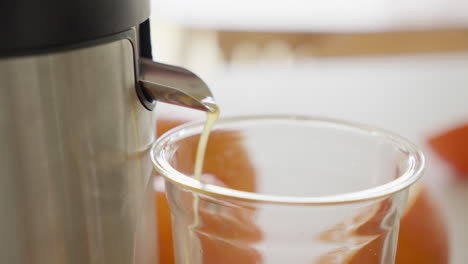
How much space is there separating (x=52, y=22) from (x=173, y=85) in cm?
11

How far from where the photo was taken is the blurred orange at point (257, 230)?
368mm

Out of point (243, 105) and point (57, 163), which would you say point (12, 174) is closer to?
point (57, 163)

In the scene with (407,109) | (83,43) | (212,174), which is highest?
(83,43)

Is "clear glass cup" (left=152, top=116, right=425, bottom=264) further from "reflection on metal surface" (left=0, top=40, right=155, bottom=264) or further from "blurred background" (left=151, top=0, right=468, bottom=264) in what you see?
"blurred background" (left=151, top=0, right=468, bottom=264)

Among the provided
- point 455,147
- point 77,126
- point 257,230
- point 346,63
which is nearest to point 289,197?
point 257,230

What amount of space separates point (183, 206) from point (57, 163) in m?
0.09

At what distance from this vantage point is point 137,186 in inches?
16.2

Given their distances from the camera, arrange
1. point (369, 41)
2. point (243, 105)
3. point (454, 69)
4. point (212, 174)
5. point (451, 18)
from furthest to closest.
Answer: point (451, 18) → point (369, 41) → point (454, 69) → point (243, 105) → point (212, 174)

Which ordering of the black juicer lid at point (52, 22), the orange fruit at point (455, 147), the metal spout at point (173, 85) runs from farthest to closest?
1. the orange fruit at point (455, 147)
2. the metal spout at point (173, 85)
3. the black juicer lid at point (52, 22)

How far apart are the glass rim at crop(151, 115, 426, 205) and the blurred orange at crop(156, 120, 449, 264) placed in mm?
17

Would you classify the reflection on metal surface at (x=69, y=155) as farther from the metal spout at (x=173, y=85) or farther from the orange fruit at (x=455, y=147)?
the orange fruit at (x=455, y=147)

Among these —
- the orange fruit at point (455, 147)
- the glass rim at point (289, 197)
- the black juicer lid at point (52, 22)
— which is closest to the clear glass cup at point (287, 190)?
the glass rim at point (289, 197)

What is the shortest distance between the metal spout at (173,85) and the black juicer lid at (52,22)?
0.06 meters

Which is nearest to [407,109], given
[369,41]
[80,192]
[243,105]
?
[243,105]
